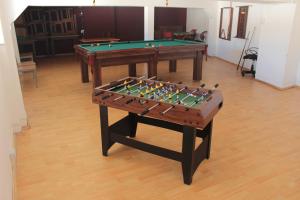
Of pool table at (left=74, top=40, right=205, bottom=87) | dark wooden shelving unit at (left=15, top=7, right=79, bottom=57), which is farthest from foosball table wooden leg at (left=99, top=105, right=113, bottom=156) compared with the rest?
dark wooden shelving unit at (left=15, top=7, right=79, bottom=57)

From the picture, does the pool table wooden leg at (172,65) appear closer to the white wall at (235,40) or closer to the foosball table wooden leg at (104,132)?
the white wall at (235,40)

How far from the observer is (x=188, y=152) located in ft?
8.28

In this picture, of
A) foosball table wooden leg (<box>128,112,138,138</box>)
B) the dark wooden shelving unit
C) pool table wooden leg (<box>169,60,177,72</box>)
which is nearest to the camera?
foosball table wooden leg (<box>128,112,138,138</box>)

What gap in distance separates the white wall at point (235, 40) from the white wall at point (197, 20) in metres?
0.82

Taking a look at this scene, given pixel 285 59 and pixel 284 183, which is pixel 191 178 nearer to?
pixel 284 183

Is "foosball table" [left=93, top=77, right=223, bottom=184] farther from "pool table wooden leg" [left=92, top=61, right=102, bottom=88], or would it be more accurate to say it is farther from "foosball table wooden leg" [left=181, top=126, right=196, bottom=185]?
"pool table wooden leg" [left=92, top=61, right=102, bottom=88]

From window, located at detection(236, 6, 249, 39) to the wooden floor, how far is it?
3081 mm

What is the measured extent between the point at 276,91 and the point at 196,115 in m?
3.85

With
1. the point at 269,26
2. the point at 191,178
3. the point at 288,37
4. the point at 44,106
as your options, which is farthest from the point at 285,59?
the point at 44,106

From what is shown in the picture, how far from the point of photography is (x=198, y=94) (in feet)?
9.47

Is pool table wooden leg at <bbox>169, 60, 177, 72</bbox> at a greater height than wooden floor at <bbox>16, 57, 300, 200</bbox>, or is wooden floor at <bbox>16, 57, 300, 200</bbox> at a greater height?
pool table wooden leg at <bbox>169, 60, 177, 72</bbox>

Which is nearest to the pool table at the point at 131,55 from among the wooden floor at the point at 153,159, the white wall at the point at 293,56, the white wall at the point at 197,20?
the wooden floor at the point at 153,159

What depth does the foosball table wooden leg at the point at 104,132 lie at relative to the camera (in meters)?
2.91

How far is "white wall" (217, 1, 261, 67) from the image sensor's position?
688 cm
